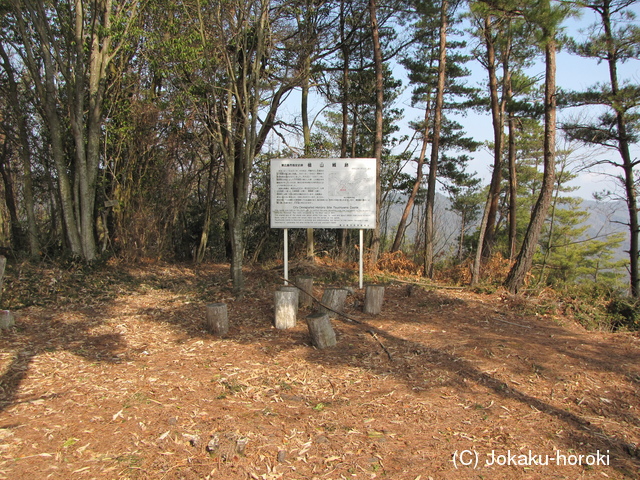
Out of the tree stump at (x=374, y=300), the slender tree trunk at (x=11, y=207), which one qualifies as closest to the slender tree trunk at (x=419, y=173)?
the tree stump at (x=374, y=300)

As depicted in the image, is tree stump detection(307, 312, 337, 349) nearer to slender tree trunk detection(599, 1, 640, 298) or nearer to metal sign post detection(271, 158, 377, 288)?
metal sign post detection(271, 158, 377, 288)

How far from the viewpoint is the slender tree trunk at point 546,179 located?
8328mm

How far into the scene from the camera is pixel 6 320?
19.1 feet

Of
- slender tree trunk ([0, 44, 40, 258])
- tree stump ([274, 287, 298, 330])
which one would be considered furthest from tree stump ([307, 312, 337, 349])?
slender tree trunk ([0, 44, 40, 258])

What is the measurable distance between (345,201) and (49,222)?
1015cm

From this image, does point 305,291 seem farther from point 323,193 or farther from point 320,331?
point 323,193

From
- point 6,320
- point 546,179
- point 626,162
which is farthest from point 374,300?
point 626,162

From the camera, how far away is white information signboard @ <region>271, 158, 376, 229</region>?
7.77 m

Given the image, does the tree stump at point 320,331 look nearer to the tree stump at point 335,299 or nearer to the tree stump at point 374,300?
the tree stump at point 335,299

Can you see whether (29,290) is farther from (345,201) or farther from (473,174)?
(473,174)

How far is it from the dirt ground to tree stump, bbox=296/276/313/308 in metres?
0.22

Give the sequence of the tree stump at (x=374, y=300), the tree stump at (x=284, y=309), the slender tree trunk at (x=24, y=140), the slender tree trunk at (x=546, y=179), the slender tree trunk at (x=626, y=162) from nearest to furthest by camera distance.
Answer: the tree stump at (x=284, y=309), the tree stump at (x=374, y=300), the slender tree trunk at (x=546, y=179), the slender tree trunk at (x=24, y=140), the slender tree trunk at (x=626, y=162)

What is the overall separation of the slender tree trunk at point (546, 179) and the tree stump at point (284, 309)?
16.7 ft

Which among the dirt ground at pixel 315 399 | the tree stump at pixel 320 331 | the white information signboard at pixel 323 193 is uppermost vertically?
the white information signboard at pixel 323 193
